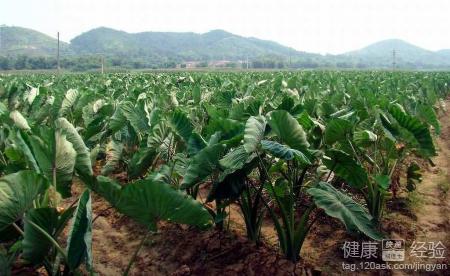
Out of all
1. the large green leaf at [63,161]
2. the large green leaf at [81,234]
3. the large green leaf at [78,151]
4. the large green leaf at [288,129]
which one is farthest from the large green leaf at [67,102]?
the large green leaf at [288,129]

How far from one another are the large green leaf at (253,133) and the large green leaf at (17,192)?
3.62 ft

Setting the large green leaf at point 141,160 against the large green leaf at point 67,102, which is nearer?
the large green leaf at point 141,160

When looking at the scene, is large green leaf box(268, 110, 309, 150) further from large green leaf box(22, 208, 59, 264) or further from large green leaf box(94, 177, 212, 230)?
large green leaf box(22, 208, 59, 264)

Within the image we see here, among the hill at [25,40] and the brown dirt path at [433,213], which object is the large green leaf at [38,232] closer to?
the brown dirt path at [433,213]

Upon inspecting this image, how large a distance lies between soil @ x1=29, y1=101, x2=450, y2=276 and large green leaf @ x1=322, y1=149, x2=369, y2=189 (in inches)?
29.6

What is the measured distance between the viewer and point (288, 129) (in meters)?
2.80

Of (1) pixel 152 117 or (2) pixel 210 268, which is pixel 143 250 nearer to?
(2) pixel 210 268

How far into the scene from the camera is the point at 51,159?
2.61m

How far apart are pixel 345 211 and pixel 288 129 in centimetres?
62

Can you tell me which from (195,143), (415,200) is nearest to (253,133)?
(195,143)

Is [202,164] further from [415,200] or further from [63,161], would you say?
[415,200]

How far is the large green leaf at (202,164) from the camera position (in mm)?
2656

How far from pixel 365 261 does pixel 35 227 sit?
97.7 inches

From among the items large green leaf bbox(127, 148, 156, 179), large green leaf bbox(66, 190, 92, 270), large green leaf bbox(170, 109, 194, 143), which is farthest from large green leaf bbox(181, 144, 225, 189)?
large green leaf bbox(127, 148, 156, 179)
